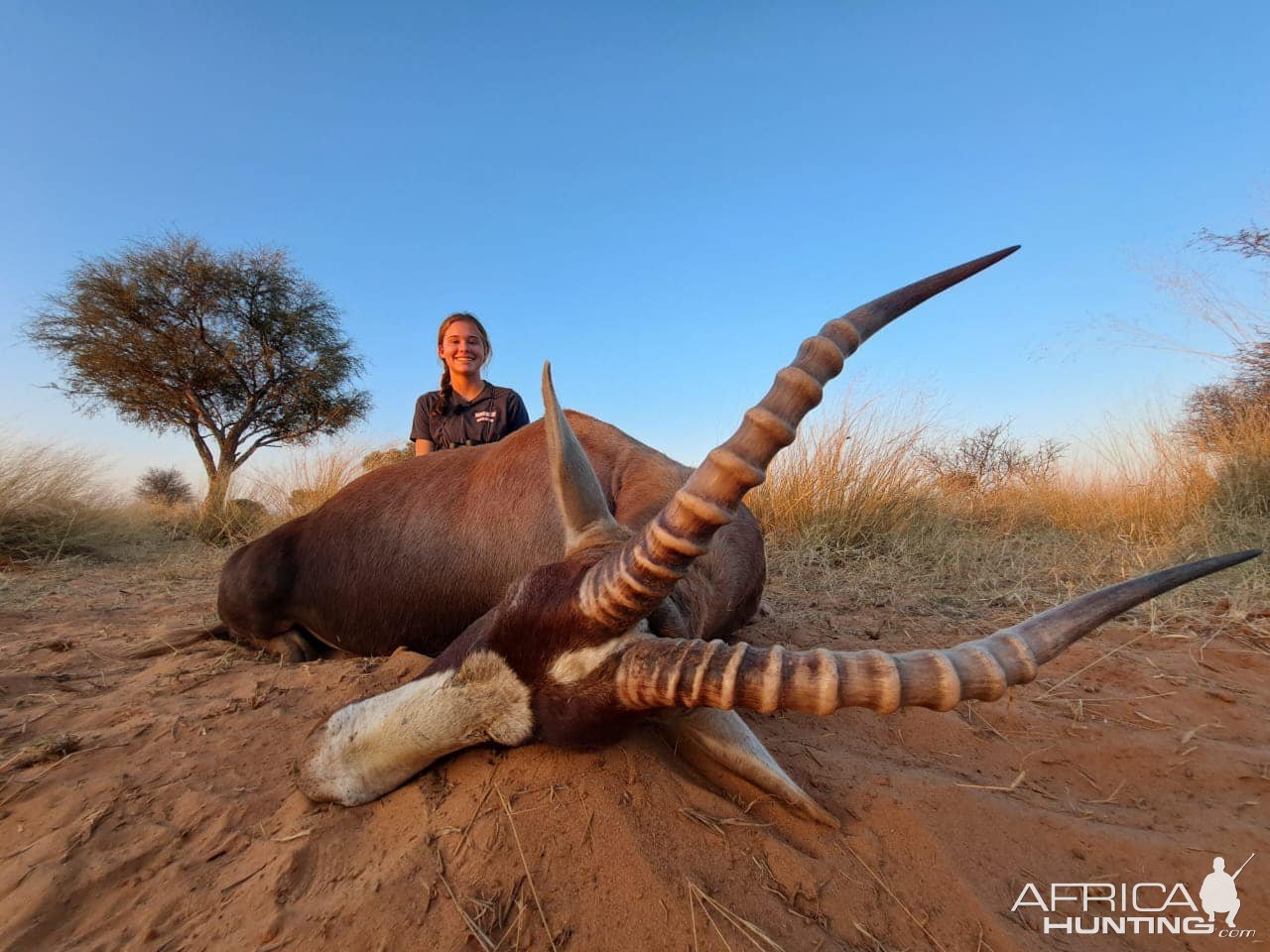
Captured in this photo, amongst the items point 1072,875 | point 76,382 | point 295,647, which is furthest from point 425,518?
point 76,382

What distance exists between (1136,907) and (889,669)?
3.60ft

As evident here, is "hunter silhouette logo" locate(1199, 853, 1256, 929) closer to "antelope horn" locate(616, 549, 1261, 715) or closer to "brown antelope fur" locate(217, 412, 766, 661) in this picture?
"antelope horn" locate(616, 549, 1261, 715)

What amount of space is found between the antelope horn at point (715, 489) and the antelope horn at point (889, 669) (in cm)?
18

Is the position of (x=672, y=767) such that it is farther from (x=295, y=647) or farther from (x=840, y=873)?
(x=295, y=647)

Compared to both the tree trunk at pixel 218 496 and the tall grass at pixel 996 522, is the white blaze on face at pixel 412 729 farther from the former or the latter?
the tree trunk at pixel 218 496

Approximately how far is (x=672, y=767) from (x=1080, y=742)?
5.38ft

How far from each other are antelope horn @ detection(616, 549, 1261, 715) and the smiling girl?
4.82m

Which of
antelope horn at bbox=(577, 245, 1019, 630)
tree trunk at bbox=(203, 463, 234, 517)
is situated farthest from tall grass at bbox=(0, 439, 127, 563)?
antelope horn at bbox=(577, 245, 1019, 630)

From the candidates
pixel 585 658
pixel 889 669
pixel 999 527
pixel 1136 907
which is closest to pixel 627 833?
pixel 585 658

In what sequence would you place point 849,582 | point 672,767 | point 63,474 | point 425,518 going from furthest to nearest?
point 63,474, point 849,582, point 425,518, point 672,767

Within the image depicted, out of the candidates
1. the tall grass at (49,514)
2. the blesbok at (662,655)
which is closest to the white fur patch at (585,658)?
the blesbok at (662,655)

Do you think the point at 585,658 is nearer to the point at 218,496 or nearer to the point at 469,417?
the point at 469,417

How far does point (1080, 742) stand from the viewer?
2.34 metres

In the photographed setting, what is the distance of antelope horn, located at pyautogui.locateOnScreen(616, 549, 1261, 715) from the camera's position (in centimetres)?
124
